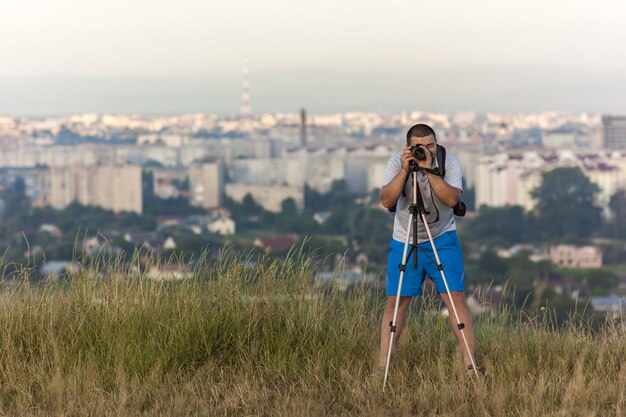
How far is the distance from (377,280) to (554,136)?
125667 mm

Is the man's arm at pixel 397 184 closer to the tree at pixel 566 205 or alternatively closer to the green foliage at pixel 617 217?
the tree at pixel 566 205

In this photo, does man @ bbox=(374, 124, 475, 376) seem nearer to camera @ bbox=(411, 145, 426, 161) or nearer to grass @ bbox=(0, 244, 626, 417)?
camera @ bbox=(411, 145, 426, 161)

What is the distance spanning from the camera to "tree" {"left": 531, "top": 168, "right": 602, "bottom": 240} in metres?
86.0

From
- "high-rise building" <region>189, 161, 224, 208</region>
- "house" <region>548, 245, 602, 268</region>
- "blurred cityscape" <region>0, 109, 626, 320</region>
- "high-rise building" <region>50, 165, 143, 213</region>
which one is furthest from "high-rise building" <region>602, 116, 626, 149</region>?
"house" <region>548, 245, 602, 268</region>

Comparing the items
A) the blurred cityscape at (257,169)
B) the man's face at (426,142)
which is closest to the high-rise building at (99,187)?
the blurred cityscape at (257,169)

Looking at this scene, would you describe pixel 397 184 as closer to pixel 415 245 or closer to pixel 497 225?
pixel 415 245

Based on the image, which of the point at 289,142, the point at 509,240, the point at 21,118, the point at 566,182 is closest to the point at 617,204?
the point at 566,182

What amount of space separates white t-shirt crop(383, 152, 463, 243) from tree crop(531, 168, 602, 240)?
7864cm

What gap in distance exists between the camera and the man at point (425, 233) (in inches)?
192

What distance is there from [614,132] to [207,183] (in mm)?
49006

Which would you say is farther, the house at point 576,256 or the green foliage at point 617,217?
the green foliage at point 617,217

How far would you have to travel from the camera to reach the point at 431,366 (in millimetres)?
5098

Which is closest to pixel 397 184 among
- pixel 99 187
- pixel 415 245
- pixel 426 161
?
pixel 426 161

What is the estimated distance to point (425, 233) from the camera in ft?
16.6
